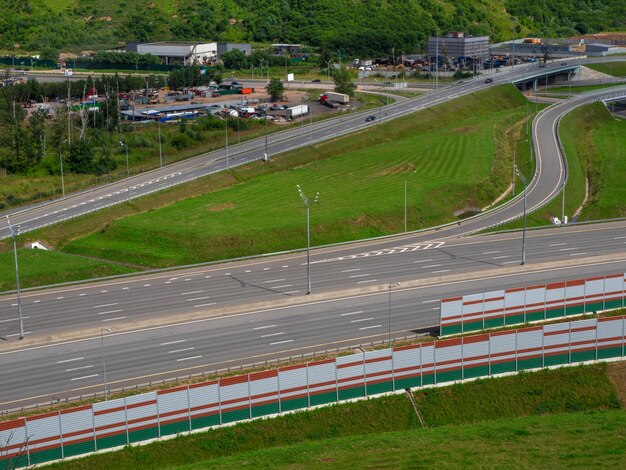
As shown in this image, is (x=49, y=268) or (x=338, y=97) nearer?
(x=49, y=268)

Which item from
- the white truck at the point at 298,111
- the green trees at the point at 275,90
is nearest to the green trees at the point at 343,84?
the green trees at the point at 275,90

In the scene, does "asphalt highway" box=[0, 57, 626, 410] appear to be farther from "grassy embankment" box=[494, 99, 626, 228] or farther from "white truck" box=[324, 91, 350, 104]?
"white truck" box=[324, 91, 350, 104]

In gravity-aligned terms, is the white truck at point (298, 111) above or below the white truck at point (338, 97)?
below

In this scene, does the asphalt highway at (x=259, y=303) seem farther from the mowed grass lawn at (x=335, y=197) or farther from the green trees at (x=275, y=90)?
the green trees at (x=275, y=90)

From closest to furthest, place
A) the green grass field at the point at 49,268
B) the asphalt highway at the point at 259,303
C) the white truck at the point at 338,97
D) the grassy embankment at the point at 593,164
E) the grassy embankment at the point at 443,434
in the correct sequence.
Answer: the grassy embankment at the point at 443,434 < the asphalt highway at the point at 259,303 < the green grass field at the point at 49,268 < the grassy embankment at the point at 593,164 < the white truck at the point at 338,97

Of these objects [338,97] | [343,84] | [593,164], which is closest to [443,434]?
[593,164]

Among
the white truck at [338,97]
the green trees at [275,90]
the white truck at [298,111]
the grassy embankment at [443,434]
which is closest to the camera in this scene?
the grassy embankment at [443,434]

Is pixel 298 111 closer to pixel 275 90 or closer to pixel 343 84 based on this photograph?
pixel 275 90
